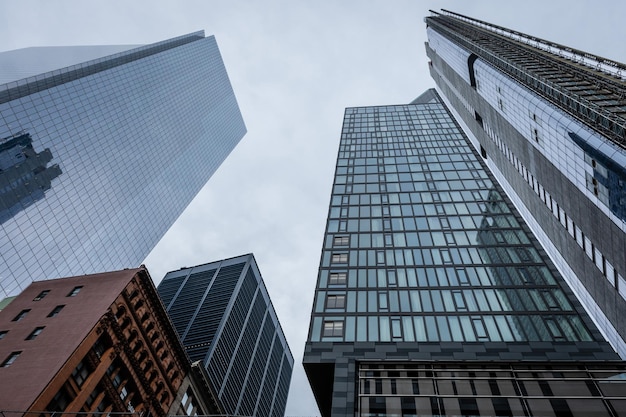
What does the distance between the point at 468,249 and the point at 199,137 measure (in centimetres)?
14893

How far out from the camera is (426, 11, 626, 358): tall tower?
46438mm

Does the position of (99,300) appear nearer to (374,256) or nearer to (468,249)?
(374,256)

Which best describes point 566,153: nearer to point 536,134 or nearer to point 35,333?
point 536,134

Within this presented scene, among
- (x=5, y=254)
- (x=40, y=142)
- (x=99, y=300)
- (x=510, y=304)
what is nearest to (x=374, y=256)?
(x=510, y=304)

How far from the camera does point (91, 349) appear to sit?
5069 cm

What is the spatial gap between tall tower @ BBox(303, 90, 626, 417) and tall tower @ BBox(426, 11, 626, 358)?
4467 millimetres

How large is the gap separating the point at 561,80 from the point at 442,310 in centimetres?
4105

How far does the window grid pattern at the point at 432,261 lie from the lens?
46.8m

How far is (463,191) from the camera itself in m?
76.1

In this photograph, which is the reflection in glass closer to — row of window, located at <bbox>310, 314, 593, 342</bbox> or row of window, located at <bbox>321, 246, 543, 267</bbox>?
row of window, located at <bbox>321, 246, 543, 267</bbox>

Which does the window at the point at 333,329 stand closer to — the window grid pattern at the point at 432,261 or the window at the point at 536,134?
the window grid pattern at the point at 432,261

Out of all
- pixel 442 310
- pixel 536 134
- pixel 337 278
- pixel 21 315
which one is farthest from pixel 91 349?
pixel 536 134

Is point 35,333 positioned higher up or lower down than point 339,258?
lower down

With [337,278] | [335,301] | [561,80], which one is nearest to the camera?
[335,301]
